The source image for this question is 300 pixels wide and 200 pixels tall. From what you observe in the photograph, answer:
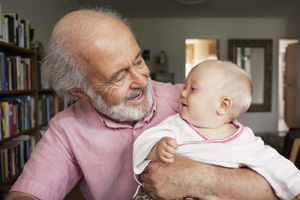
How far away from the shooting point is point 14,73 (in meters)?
2.60

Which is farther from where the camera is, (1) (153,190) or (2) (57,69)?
(2) (57,69)

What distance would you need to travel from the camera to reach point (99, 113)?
1.31 metres

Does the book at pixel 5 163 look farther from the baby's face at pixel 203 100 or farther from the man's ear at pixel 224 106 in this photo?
the man's ear at pixel 224 106

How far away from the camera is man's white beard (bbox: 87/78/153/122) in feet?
3.97

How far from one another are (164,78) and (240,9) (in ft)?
8.86

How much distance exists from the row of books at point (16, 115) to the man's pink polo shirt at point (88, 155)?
146 centimetres

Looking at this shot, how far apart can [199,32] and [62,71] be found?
266 inches

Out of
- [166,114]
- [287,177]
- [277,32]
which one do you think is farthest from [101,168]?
[277,32]

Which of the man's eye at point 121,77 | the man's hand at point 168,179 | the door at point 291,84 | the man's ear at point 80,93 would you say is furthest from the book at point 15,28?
the door at point 291,84

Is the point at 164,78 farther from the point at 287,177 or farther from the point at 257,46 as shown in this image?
the point at 287,177

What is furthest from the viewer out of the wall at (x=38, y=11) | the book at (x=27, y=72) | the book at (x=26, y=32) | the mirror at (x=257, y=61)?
the mirror at (x=257, y=61)

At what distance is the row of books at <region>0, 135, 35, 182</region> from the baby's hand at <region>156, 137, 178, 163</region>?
2154 millimetres

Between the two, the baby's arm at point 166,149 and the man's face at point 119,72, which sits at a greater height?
the man's face at point 119,72

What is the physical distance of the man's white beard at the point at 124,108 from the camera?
1211 millimetres
